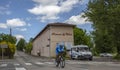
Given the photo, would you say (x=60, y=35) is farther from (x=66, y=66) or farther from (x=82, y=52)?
(x=66, y=66)

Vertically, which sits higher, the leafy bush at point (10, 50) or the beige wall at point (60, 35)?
the beige wall at point (60, 35)

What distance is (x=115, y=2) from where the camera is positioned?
159ft

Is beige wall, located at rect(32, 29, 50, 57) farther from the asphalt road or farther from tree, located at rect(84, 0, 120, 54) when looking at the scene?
the asphalt road

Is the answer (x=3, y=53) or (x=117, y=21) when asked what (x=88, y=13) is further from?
(x=3, y=53)

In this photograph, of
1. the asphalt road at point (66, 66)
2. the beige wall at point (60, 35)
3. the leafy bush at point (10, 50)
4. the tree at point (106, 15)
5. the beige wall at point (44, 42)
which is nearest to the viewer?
the asphalt road at point (66, 66)

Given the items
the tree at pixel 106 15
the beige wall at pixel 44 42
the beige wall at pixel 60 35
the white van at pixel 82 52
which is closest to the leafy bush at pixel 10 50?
the beige wall at pixel 60 35

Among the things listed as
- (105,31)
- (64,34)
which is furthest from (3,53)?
(105,31)

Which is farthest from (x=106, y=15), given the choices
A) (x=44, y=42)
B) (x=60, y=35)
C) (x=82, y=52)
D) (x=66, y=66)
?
(x=44, y=42)

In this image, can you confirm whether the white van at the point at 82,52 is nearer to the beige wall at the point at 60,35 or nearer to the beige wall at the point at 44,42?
the beige wall at the point at 60,35

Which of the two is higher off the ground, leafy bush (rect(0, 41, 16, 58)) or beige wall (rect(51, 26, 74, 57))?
beige wall (rect(51, 26, 74, 57))

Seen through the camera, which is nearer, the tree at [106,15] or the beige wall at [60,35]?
the tree at [106,15]

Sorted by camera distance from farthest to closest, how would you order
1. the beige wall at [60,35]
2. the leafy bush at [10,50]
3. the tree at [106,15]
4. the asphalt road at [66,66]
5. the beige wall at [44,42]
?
the beige wall at [44,42] < the beige wall at [60,35] < the leafy bush at [10,50] < the tree at [106,15] < the asphalt road at [66,66]

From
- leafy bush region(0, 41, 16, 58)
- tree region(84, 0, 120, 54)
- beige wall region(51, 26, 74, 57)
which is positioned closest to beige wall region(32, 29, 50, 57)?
beige wall region(51, 26, 74, 57)

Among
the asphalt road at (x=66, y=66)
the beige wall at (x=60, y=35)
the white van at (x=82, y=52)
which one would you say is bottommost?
the asphalt road at (x=66, y=66)
